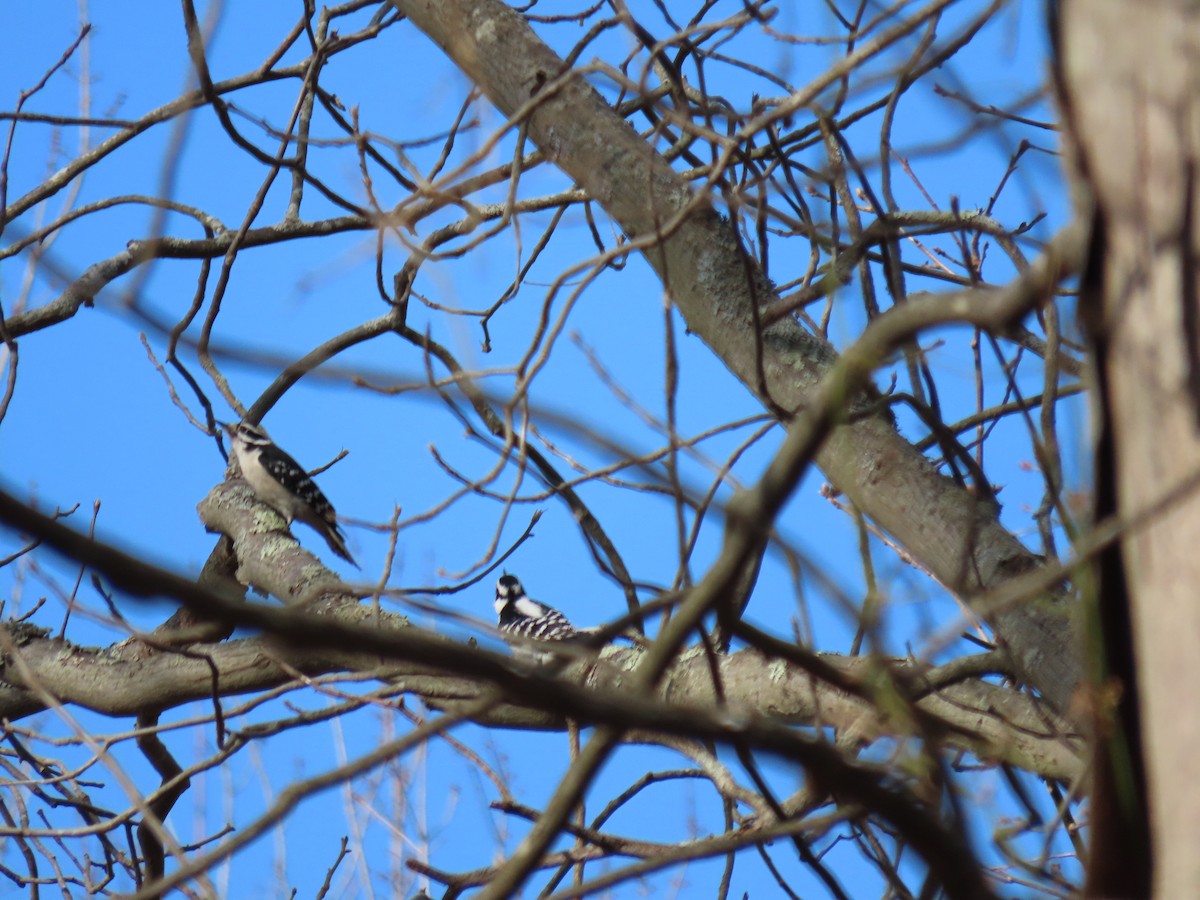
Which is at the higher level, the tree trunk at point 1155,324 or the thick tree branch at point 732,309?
the thick tree branch at point 732,309

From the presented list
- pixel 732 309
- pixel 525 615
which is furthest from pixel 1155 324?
pixel 525 615

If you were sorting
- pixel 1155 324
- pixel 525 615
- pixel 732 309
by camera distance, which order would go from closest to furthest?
pixel 1155 324, pixel 732 309, pixel 525 615

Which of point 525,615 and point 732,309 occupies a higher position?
point 525,615

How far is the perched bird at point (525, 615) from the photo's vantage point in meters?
6.50

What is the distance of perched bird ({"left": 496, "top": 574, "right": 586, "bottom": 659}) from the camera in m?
6.50

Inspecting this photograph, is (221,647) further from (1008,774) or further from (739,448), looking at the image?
(1008,774)

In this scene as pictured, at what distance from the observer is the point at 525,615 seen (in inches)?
283

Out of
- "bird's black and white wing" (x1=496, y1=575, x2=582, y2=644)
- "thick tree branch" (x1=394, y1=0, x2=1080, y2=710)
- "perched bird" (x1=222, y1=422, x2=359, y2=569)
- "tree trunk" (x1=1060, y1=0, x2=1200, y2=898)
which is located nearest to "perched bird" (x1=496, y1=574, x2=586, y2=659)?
"bird's black and white wing" (x1=496, y1=575, x2=582, y2=644)

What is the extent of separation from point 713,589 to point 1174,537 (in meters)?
0.39

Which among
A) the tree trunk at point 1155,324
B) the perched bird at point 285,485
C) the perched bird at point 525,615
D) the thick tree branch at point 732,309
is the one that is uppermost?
the perched bird at point 285,485

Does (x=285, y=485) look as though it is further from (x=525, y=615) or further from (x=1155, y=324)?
(x=1155, y=324)

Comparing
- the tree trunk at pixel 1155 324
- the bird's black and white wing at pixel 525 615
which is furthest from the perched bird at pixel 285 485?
the tree trunk at pixel 1155 324

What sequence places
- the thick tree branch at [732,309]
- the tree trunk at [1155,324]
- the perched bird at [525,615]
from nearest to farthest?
the tree trunk at [1155,324] < the thick tree branch at [732,309] < the perched bird at [525,615]

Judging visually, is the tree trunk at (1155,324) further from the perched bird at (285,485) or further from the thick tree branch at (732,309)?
the perched bird at (285,485)
